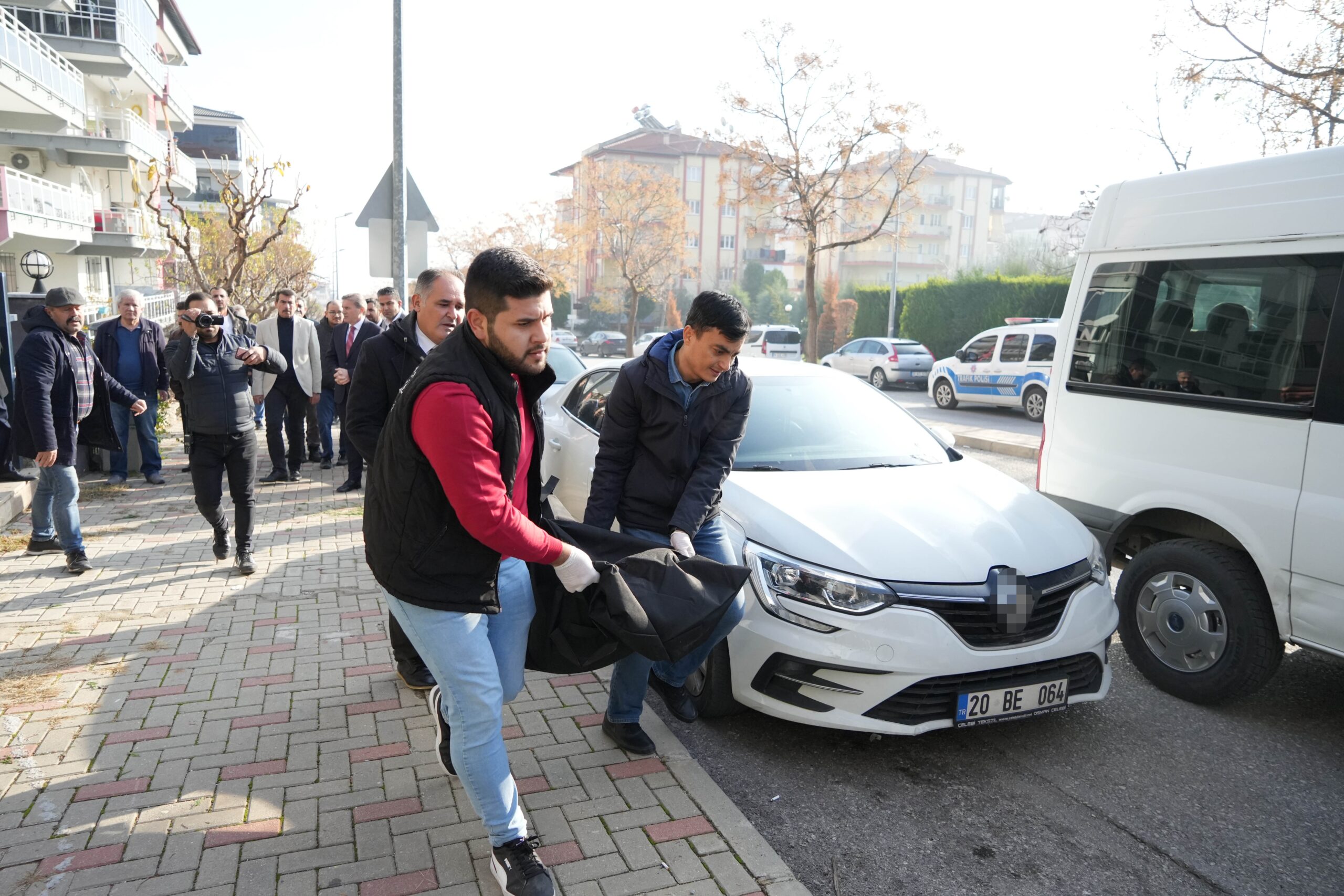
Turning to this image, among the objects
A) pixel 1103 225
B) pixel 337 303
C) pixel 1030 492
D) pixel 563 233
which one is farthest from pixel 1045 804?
pixel 563 233

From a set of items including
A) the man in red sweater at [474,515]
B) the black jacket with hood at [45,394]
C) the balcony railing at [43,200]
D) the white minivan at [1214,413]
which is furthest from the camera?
the balcony railing at [43,200]

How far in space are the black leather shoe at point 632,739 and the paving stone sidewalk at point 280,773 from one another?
0.12ft

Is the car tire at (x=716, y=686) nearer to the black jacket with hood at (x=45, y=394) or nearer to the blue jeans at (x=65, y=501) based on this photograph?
the blue jeans at (x=65, y=501)

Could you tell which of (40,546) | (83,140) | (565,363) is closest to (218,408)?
(40,546)

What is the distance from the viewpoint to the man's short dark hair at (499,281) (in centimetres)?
247

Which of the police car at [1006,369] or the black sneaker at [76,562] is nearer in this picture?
the black sneaker at [76,562]

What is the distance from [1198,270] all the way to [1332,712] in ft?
7.14

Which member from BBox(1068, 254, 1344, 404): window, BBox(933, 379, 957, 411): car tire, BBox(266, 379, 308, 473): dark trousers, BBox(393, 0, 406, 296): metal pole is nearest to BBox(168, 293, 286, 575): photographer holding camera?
BBox(393, 0, 406, 296): metal pole

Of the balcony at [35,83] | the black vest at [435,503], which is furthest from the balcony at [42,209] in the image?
the black vest at [435,503]

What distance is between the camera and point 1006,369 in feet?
61.7

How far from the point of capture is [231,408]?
19.4 ft

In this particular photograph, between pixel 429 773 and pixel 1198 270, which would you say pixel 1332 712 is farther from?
pixel 429 773

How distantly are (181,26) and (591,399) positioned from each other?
50461 millimetres

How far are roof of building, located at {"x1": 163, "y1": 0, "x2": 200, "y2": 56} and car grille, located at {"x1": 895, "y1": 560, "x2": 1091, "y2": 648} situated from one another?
165 ft
